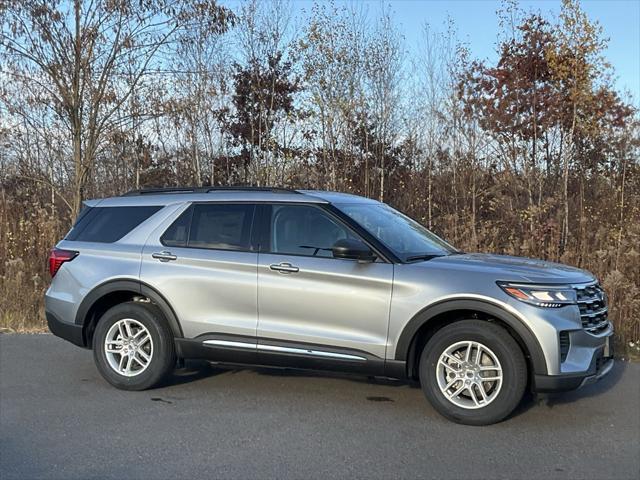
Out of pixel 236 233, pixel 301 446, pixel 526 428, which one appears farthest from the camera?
pixel 236 233

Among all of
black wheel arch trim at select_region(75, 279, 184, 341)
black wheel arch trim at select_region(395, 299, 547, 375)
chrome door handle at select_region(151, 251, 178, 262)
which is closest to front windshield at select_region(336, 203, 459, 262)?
black wheel arch trim at select_region(395, 299, 547, 375)

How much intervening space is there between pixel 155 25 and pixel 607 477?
31.5ft

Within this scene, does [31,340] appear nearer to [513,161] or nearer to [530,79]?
[513,161]

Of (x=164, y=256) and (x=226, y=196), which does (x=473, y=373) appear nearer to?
(x=226, y=196)

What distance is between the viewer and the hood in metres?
5.12

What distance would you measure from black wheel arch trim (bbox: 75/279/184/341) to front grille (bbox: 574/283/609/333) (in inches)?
133

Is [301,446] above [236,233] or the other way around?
the other way around

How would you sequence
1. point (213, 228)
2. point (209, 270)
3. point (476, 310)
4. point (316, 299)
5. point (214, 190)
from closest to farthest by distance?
point (476, 310) → point (316, 299) → point (209, 270) → point (213, 228) → point (214, 190)

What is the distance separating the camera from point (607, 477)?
427 cm

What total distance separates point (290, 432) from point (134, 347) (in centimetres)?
198

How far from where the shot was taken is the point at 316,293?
550 cm

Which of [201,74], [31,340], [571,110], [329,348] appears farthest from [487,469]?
[201,74]

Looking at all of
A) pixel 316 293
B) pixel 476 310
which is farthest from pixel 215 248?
pixel 476 310

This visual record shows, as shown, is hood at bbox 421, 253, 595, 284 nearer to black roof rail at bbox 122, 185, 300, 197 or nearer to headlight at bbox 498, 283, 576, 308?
headlight at bbox 498, 283, 576, 308
